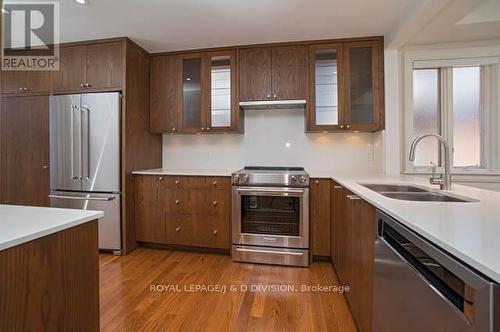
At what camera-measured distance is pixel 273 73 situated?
2.97 m

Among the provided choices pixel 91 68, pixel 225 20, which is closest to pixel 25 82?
pixel 91 68

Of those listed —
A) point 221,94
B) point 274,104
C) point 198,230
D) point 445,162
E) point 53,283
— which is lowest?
point 198,230

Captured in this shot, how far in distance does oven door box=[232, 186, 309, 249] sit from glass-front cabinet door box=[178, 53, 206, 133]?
103cm

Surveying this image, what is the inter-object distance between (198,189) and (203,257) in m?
0.73

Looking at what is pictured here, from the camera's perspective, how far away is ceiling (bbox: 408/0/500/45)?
2.01 meters

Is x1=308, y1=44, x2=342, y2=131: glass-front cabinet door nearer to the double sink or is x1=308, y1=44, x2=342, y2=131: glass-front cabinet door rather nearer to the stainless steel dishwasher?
the double sink

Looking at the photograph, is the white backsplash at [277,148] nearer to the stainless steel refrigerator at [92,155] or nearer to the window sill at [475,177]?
the window sill at [475,177]

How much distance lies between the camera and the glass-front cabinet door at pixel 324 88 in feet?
9.46

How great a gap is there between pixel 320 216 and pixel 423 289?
1.84 meters

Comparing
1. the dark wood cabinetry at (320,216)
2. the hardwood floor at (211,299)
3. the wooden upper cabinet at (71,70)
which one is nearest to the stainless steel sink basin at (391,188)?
the dark wood cabinetry at (320,216)

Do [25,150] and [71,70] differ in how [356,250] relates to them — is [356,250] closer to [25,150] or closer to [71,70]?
[71,70]

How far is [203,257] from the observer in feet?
9.25

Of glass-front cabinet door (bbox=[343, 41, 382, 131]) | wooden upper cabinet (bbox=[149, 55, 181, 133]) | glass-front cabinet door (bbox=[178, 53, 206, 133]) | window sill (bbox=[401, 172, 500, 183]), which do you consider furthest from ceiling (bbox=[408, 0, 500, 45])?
wooden upper cabinet (bbox=[149, 55, 181, 133])

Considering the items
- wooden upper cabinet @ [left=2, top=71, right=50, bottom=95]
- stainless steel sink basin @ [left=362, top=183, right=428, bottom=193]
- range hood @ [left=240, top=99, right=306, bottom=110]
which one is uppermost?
wooden upper cabinet @ [left=2, top=71, right=50, bottom=95]
